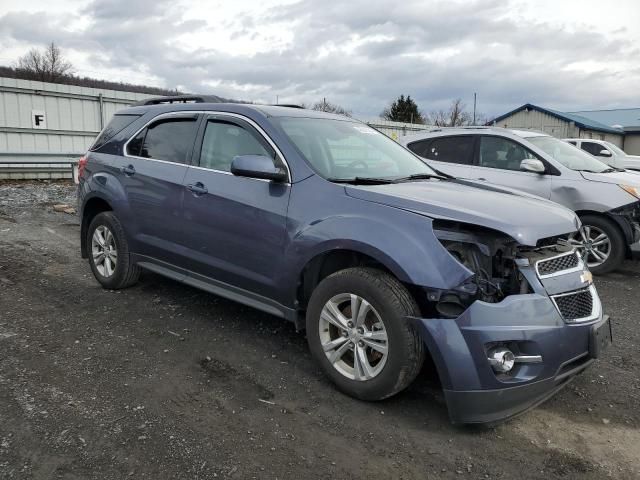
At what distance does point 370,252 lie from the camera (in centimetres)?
310

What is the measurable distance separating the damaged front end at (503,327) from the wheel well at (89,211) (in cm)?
369

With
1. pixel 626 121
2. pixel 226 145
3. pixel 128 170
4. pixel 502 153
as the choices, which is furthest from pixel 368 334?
pixel 626 121

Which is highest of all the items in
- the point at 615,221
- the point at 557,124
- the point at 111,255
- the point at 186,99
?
the point at 557,124

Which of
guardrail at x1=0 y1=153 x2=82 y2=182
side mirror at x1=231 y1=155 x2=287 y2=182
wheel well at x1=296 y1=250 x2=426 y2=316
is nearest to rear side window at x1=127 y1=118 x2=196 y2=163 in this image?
side mirror at x1=231 y1=155 x2=287 y2=182

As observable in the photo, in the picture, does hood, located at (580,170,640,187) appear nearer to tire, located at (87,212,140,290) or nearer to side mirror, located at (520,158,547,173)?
side mirror, located at (520,158,547,173)

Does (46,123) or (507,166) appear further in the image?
(46,123)

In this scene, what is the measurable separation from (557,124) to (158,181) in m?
36.3

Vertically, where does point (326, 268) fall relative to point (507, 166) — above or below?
below

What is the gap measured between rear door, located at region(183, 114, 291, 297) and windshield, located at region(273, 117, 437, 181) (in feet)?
0.86

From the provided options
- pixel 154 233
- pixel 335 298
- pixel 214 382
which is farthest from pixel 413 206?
pixel 154 233

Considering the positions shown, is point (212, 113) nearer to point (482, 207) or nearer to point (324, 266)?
point (324, 266)

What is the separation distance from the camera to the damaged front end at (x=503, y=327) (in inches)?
108

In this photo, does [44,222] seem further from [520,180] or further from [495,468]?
[495,468]

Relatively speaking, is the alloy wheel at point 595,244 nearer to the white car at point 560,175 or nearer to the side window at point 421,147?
the white car at point 560,175
